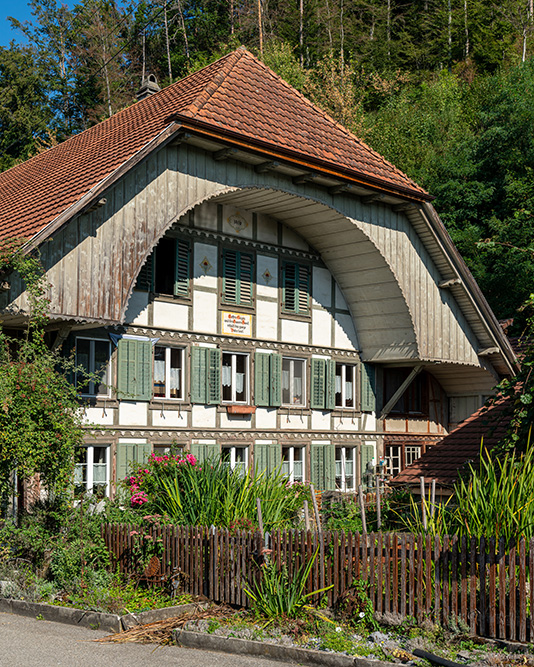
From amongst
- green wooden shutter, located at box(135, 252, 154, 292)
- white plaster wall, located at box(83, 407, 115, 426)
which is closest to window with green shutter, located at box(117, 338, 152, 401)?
white plaster wall, located at box(83, 407, 115, 426)

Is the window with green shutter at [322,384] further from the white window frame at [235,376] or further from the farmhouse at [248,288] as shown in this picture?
the white window frame at [235,376]

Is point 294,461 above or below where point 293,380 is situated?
below

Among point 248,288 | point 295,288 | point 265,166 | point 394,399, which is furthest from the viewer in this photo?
point 394,399

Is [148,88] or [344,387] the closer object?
[344,387]

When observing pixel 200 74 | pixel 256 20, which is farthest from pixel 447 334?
pixel 256 20

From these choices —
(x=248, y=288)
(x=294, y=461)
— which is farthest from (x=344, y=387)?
(x=248, y=288)

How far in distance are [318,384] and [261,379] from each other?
205cm

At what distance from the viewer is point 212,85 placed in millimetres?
19375

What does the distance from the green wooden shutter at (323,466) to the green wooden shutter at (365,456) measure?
122cm

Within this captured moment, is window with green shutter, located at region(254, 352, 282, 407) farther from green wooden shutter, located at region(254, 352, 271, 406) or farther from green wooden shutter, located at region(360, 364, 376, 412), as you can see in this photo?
green wooden shutter, located at region(360, 364, 376, 412)

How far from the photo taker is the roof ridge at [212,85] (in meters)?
17.7

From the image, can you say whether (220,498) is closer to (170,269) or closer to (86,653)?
(86,653)

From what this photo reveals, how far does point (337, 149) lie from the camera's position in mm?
20656

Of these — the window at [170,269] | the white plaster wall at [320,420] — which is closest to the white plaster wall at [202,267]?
the window at [170,269]
